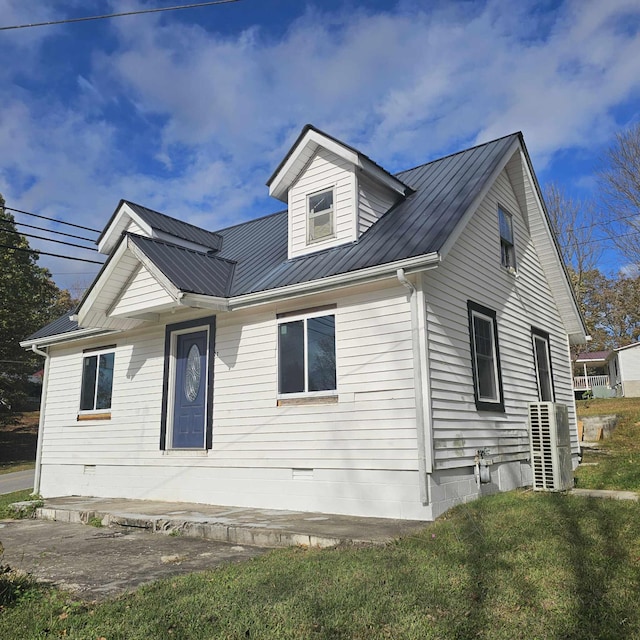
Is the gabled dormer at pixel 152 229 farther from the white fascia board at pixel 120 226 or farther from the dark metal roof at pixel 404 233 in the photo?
the dark metal roof at pixel 404 233

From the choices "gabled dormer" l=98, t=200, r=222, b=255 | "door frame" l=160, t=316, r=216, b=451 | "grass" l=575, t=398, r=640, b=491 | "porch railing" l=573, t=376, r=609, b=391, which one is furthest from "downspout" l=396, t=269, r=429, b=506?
"porch railing" l=573, t=376, r=609, b=391

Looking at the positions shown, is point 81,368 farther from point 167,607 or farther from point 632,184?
point 632,184

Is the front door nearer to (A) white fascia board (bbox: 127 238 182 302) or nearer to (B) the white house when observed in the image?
(B) the white house

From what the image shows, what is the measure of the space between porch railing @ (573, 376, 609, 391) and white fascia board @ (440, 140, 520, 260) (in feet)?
108

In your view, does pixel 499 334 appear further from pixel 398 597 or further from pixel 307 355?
pixel 398 597

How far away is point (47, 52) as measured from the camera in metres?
10.2

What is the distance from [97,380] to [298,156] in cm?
675

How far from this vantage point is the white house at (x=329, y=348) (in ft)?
25.9

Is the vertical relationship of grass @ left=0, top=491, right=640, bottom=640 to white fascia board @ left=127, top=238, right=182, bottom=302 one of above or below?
below

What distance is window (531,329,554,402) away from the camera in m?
12.0

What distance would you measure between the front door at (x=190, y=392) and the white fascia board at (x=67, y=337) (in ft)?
6.05

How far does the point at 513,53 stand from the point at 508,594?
32.7ft

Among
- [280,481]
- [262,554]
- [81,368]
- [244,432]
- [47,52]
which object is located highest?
[47,52]

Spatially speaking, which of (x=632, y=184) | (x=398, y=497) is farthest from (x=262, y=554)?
(x=632, y=184)
